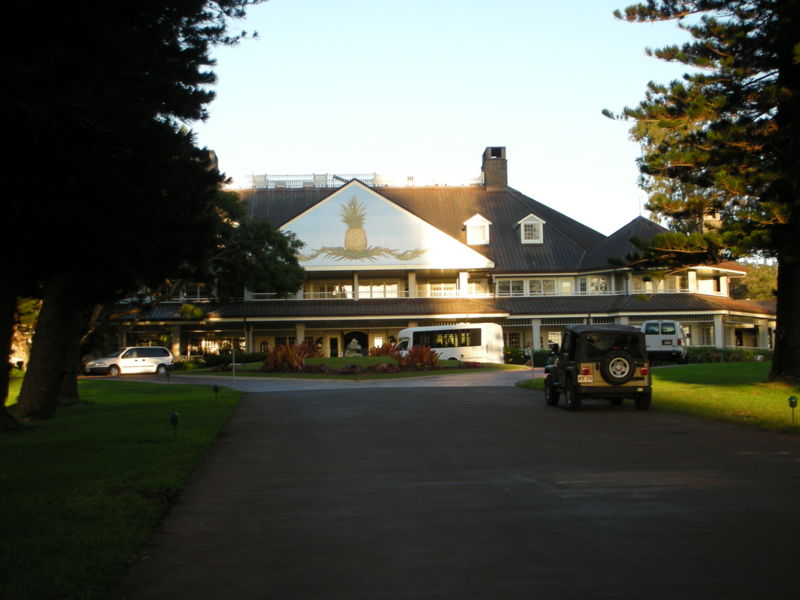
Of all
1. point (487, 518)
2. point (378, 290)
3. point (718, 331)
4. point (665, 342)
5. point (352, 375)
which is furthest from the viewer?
point (378, 290)

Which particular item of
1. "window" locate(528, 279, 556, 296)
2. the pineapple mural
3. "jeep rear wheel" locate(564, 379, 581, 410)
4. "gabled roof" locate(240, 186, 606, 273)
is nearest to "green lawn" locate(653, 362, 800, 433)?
"jeep rear wheel" locate(564, 379, 581, 410)

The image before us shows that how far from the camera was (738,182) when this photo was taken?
21531mm

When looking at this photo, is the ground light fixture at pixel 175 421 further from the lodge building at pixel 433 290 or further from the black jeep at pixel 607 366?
the lodge building at pixel 433 290

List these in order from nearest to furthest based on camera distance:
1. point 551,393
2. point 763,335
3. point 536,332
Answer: point 551,393 → point 536,332 → point 763,335

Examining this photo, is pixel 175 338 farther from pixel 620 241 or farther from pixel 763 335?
pixel 763 335

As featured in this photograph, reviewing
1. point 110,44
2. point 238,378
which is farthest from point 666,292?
point 110,44

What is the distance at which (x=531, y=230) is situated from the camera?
63.2m

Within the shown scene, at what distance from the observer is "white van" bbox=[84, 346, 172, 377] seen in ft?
160

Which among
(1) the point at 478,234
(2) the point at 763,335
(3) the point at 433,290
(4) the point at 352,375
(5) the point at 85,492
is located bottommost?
(5) the point at 85,492

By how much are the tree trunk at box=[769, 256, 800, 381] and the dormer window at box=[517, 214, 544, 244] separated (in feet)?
129

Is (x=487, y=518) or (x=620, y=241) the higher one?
(x=620, y=241)

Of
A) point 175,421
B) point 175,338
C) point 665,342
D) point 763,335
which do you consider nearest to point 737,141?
point 175,421

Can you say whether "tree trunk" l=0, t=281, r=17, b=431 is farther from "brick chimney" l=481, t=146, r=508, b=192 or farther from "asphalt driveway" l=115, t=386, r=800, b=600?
"brick chimney" l=481, t=146, r=508, b=192

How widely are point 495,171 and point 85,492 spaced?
6249 cm
